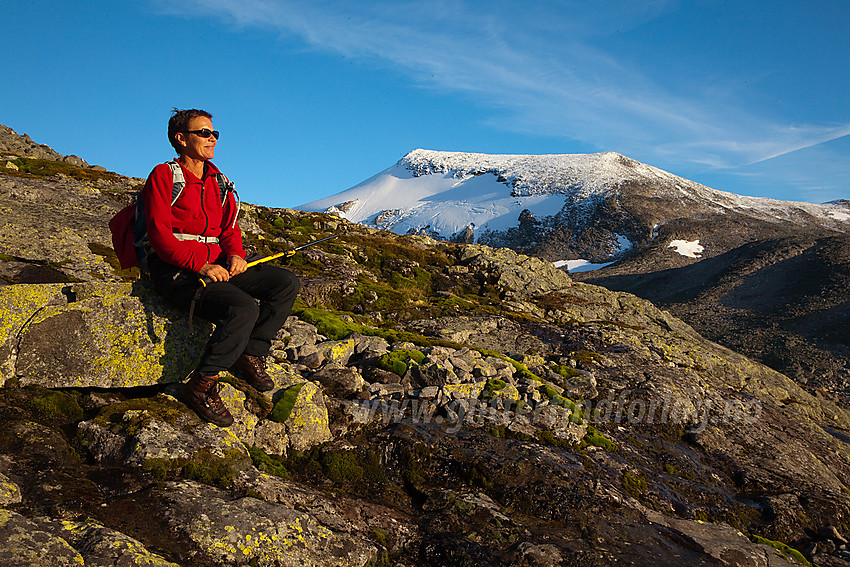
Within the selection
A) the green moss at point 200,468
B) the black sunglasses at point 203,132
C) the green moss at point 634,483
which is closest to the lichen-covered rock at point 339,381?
the green moss at point 200,468

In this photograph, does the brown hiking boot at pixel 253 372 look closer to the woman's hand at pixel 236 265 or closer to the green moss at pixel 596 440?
the woman's hand at pixel 236 265

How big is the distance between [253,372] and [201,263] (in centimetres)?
227

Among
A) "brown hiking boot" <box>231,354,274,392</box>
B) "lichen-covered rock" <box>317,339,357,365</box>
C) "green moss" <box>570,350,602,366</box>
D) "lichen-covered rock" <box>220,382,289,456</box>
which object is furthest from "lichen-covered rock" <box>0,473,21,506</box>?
"green moss" <box>570,350,602,366</box>

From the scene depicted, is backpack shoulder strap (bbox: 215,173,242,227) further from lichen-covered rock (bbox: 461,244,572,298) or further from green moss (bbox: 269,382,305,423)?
lichen-covered rock (bbox: 461,244,572,298)

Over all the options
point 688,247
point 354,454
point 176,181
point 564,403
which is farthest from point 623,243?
point 176,181

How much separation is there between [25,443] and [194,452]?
188 cm

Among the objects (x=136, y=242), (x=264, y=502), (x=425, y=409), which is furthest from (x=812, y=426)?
(x=136, y=242)

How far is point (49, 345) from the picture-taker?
23.0 ft

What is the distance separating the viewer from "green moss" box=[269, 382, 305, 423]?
810 centimetres

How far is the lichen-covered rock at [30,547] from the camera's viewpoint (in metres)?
3.78

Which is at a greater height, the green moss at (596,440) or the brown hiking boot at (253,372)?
the brown hiking boot at (253,372)

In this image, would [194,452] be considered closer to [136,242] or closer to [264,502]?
[264,502]

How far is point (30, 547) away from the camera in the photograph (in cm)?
391

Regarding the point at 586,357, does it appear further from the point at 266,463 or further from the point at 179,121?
the point at 179,121
